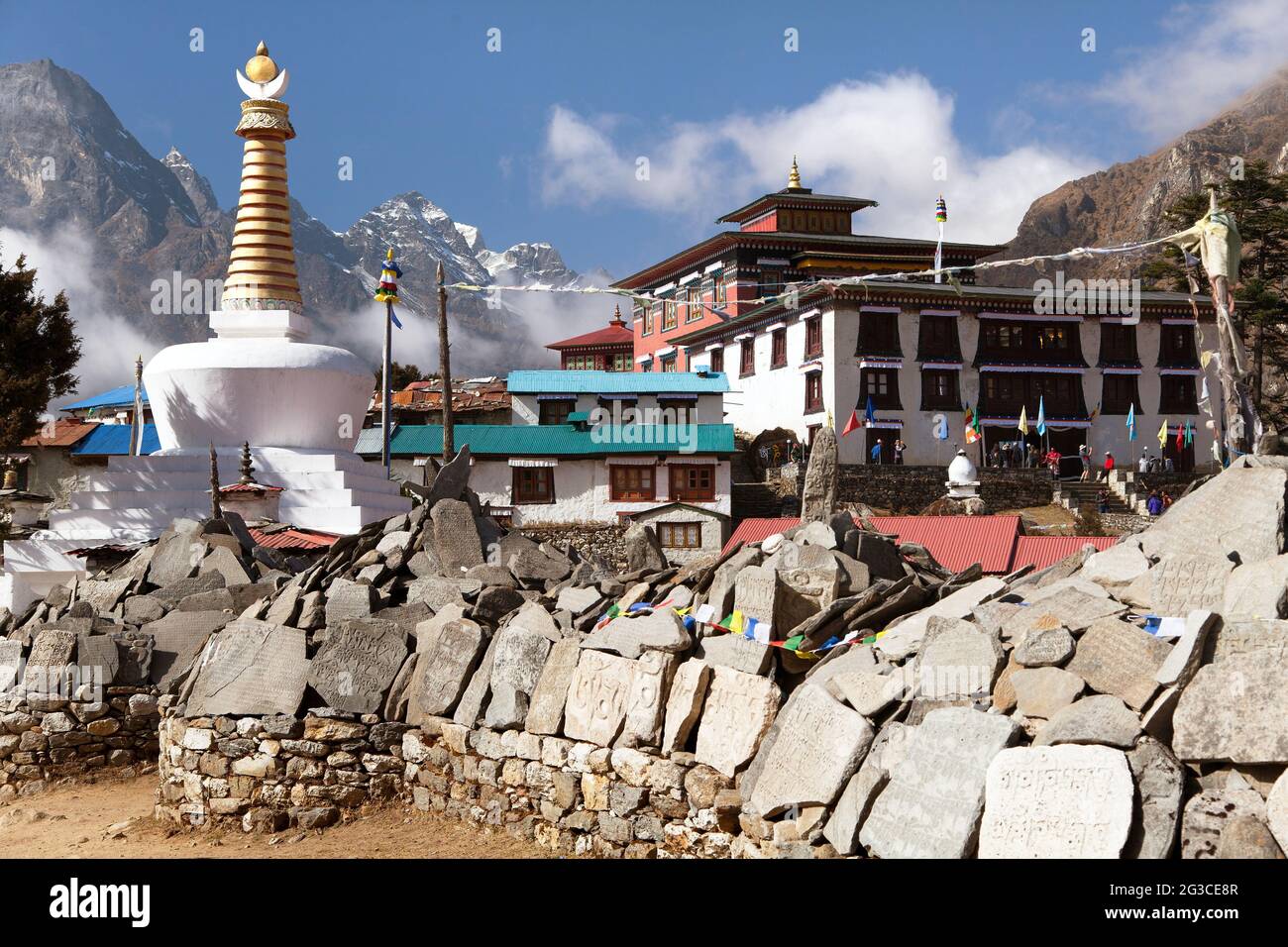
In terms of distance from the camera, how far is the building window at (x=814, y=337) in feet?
156

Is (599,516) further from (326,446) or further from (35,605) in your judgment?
(35,605)

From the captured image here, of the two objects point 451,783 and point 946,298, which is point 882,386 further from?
point 451,783

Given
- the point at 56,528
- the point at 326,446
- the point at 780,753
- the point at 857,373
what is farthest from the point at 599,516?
the point at 780,753

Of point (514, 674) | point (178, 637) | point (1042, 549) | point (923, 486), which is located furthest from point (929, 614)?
point (923, 486)

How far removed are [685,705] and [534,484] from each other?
33014 mm

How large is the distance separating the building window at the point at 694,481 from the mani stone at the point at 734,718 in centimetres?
3214

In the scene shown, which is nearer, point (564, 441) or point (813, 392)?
point (564, 441)

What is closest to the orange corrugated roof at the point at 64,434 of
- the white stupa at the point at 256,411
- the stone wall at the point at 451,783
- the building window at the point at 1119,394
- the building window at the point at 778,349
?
the white stupa at the point at 256,411

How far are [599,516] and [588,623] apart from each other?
30374mm

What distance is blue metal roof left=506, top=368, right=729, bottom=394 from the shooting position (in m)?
45.9

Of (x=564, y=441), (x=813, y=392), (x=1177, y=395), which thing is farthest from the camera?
(x=1177, y=395)

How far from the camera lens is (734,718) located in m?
8.97

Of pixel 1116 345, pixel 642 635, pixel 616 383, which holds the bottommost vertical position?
pixel 642 635

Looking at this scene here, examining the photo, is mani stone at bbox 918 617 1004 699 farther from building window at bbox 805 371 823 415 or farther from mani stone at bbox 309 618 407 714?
building window at bbox 805 371 823 415
